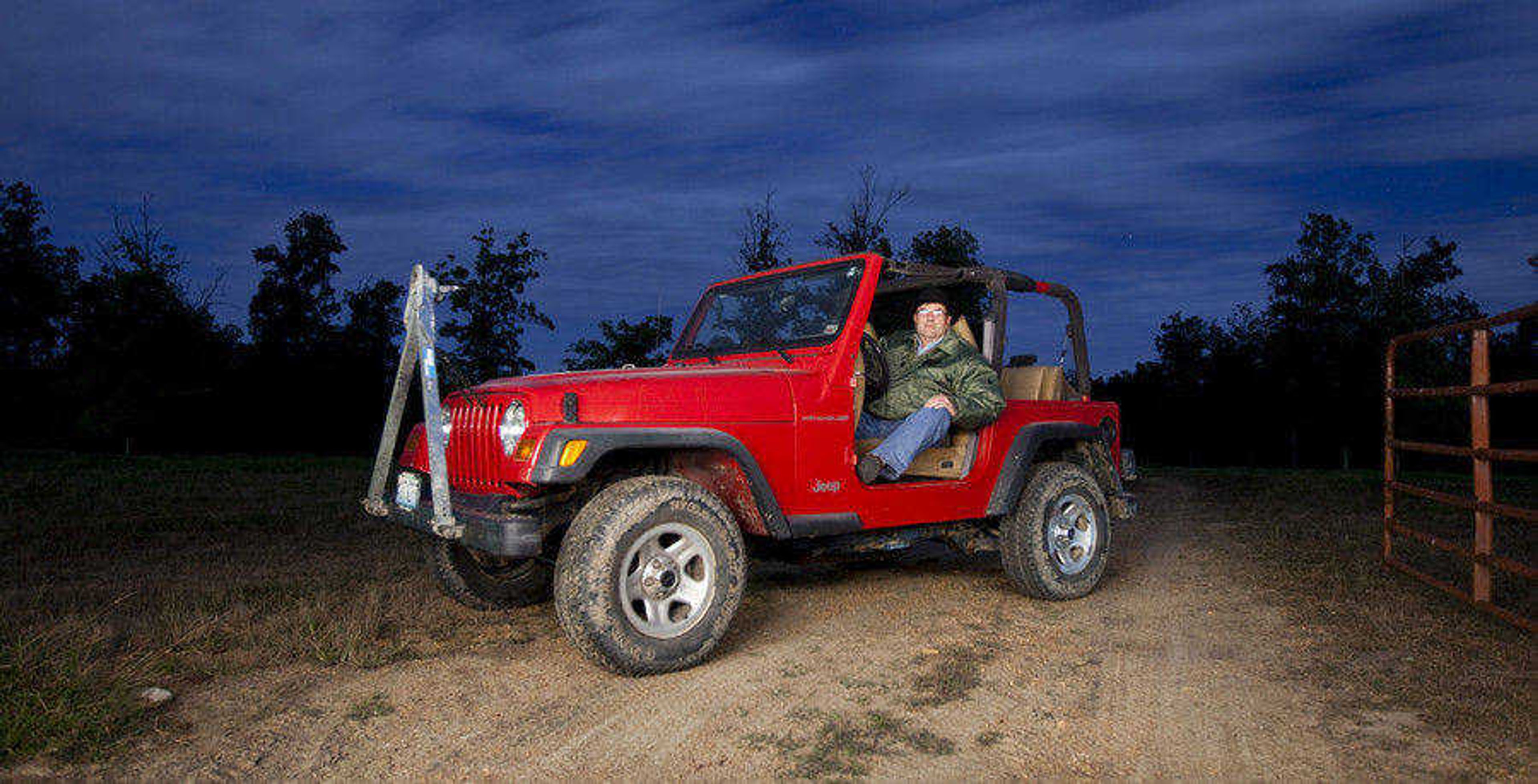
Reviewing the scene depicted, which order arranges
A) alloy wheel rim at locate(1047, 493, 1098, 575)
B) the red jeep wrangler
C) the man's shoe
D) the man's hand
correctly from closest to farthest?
the red jeep wrangler < the man's shoe < the man's hand < alloy wheel rim at locate(1047, 493, 1098, 575)

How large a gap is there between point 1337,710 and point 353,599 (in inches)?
198

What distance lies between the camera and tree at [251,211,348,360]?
37.6 metres

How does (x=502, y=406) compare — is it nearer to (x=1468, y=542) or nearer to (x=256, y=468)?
(x=1468, y=542)

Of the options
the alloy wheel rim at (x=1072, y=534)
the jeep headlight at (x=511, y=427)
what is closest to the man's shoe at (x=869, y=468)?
the alloy wheel rim at (x=1072, y=534)

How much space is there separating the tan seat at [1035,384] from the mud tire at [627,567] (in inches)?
109

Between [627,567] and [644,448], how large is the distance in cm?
56

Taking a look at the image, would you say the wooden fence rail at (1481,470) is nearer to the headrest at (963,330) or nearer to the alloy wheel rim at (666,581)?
the headrest at (963,330)

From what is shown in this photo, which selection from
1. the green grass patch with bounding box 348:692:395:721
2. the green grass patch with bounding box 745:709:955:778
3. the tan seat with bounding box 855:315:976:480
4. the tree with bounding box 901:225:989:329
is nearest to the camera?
the green grass patch with bounding box 745:709:955:778

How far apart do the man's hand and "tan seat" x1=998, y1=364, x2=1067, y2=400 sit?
3.41 ft

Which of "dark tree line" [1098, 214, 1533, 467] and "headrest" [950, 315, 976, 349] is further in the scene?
"dark tree line" [1098, 214, 1533, 467]

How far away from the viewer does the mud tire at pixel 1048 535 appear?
570cm

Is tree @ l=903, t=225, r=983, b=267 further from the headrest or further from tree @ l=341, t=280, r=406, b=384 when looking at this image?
tree @ l=341, t=280, r=406, b=384

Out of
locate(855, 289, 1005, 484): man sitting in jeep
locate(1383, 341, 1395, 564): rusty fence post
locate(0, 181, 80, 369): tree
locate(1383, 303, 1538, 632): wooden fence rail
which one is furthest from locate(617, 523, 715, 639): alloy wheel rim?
locate(0, 181, 80, 369): tree

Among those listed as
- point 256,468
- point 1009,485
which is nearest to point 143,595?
point 1009,485
